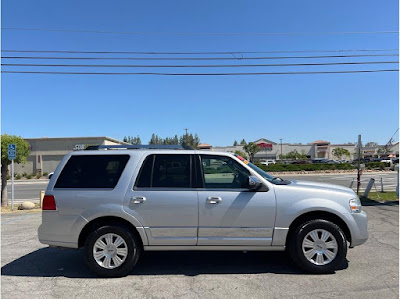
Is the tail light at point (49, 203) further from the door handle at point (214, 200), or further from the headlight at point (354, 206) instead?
the headlight at point (354, 206)

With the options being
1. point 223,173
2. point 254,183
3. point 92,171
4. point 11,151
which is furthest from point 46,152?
point 254,183

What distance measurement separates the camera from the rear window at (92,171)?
15.5 feet

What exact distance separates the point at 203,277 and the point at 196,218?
0.84 metres

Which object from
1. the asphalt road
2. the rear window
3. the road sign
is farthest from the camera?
the asphalt road

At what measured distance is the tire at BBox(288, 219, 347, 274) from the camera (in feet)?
14.8

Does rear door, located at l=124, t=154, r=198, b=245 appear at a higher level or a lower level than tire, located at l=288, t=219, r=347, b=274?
higher

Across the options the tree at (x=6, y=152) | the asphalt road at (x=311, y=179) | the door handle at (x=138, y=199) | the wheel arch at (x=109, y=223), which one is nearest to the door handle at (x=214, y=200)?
the door handle at (x=138, y=199)

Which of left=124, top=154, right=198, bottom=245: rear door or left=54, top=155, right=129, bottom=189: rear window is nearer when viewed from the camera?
left=124, top=154, right=198, bottom=245: rear door

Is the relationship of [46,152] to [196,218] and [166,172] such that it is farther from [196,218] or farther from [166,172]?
[196,218]

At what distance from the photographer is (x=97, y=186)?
469cm

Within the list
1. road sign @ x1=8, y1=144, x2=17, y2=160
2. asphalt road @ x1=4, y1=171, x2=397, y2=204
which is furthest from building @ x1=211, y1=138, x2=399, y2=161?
road sign @ x1=8, y1=144, x2=17, y2=160

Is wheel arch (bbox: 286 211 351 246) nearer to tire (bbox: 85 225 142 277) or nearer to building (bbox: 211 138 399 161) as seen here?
tire (bbox: 85 225 142 277)

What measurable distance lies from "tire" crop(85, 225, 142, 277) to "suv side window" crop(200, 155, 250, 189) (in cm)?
140

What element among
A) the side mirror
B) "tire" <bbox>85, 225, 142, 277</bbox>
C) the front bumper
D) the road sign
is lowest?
"tire" <bbox>85, 225, 142, 277</bbox>
